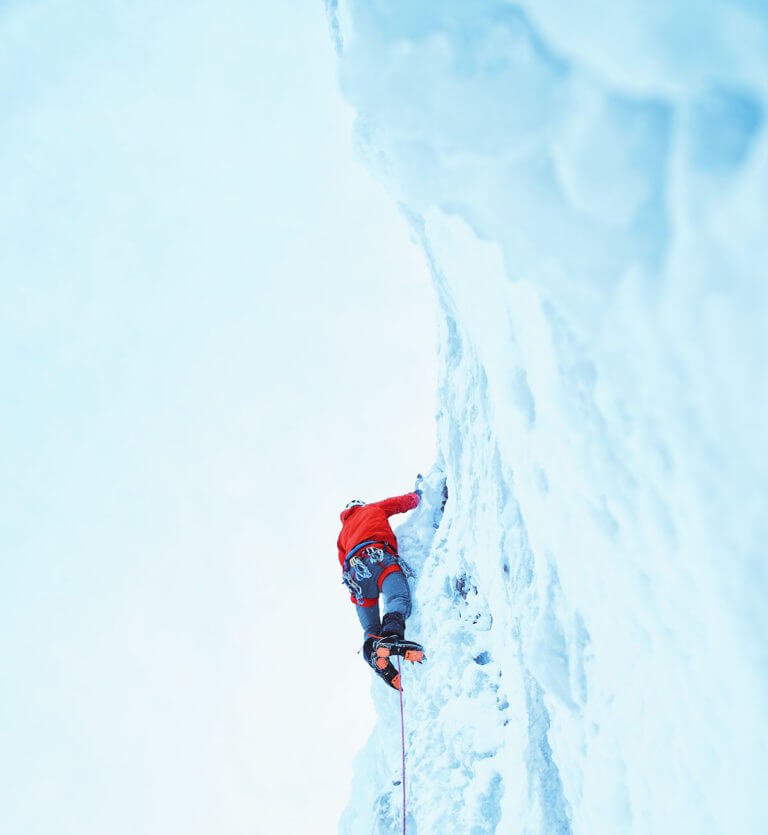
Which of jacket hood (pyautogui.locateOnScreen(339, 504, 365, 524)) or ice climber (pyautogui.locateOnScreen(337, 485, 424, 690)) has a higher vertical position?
jacket hood (pyautogui.locateOnScreen(339, 504, 365, 524))

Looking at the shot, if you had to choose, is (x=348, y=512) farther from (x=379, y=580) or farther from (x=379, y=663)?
(x=379, y=663)

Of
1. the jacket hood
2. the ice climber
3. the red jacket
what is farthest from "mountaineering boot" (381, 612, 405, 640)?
the jacket hood

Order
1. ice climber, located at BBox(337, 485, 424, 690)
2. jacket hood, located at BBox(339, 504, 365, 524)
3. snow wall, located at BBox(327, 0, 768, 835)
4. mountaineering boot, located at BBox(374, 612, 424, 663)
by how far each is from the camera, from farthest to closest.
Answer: jacket hood, located at BBox(339, 504, 365, 524) → ice climber, located at BBox(337, 485, 424, 690) → mountaineering boot, located at BBox(374, 612, 424, 663) → snow wall, located at BBox(327, 0, 768, 835)

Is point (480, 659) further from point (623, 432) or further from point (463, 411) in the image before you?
point (623, 432)

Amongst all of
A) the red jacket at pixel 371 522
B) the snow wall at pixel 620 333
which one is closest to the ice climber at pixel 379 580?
the red jacket at pixel 371 522

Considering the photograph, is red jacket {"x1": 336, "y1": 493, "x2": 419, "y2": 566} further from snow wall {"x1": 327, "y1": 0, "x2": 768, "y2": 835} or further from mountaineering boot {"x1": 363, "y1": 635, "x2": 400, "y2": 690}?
snow wall {"x1": 327, "y1": 0, "x2": 768, "y2": 835}

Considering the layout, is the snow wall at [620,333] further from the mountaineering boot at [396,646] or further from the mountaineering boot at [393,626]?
the mountaineering boot at [393,626]

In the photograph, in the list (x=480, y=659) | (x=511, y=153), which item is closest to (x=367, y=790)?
(x=480, y=659)
